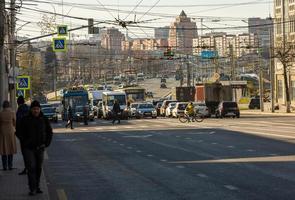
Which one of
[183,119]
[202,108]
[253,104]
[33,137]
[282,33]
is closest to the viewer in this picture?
[33,137]

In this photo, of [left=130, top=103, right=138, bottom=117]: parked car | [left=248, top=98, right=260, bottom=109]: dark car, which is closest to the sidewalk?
[left=130, top=103, right=138, bottom=117]: parked car

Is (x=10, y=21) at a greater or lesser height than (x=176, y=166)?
greater

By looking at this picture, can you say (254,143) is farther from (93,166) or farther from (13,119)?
(13,119)

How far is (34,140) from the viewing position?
13.1m

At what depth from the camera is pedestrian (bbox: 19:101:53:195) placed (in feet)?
43.0

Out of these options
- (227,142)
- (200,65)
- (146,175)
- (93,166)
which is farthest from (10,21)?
(200,65)

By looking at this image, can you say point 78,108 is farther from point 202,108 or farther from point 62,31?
point 62,31

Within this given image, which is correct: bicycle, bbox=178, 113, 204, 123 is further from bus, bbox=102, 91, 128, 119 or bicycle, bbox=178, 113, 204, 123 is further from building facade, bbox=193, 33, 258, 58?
building facade, bbox=193, 33, 258, 58

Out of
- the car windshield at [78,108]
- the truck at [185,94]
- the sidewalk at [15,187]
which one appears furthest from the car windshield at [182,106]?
the sidewalk at [15,187]

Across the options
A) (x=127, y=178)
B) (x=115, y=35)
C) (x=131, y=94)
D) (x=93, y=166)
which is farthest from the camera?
(x=115, y=35)

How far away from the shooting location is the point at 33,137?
43.0 ft

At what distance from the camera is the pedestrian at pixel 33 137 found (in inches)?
516

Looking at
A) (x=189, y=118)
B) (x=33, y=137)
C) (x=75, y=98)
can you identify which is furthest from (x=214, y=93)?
(x=33, y=137)

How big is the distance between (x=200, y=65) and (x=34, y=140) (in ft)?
471
